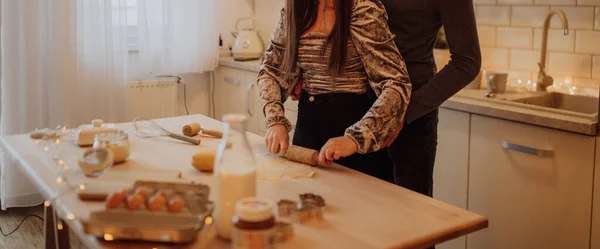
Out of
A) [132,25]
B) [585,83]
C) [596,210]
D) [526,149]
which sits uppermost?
[132,25]

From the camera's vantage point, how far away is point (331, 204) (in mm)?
1397

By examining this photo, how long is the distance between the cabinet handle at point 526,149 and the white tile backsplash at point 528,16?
0.67 meters

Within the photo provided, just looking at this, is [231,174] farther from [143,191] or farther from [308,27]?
[308,27]

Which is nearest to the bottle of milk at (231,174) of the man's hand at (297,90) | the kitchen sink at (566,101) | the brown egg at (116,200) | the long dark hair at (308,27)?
the brown egg at (116,200)

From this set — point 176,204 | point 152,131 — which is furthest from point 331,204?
point 152,131

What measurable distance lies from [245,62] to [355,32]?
86.4 inches

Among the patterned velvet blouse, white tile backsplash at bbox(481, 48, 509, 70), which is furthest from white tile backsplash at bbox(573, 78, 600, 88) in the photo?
the patterned velvet blouse

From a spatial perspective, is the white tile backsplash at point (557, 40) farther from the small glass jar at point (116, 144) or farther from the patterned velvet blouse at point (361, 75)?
the small glass jar at point (116, 144)

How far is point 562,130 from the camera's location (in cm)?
229

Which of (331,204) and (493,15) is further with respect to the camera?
(493,15)

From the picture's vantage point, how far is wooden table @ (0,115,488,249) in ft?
3.95

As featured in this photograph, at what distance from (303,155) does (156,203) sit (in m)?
0.59

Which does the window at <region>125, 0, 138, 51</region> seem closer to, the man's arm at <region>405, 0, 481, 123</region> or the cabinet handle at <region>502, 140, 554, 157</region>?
the cabinet handle at <region>502, 140, 554, 157</region>

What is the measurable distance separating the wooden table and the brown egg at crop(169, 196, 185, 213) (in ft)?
0.21
